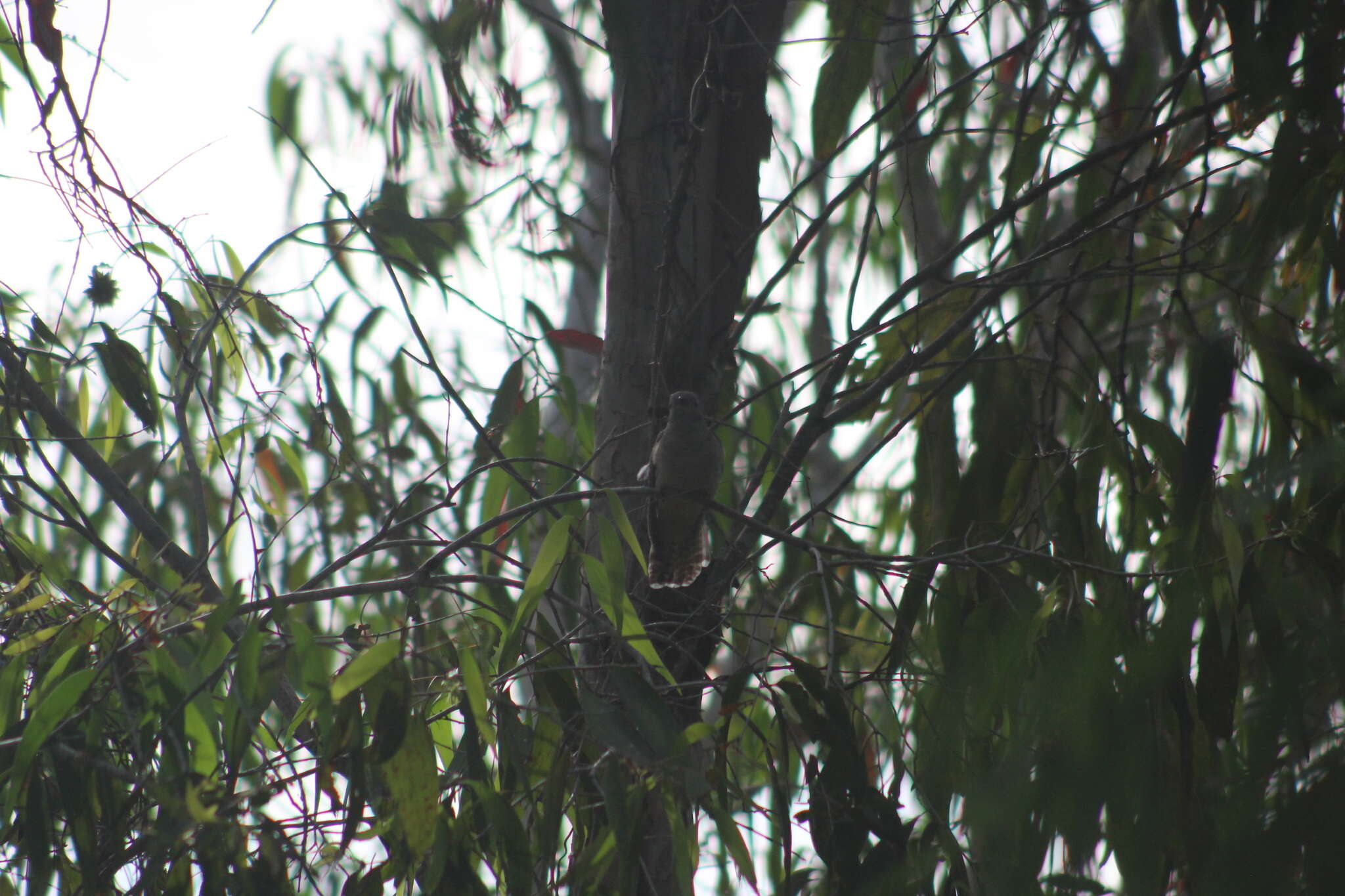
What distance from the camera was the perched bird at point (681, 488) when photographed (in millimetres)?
1849

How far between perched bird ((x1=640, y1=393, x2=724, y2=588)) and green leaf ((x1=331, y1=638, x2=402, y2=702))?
20.5 inches

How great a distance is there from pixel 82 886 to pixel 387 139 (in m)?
2.41

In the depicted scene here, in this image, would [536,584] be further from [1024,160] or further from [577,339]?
[1024,160]

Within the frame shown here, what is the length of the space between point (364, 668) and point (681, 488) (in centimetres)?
88

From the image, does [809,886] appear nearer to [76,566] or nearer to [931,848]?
[931,848]

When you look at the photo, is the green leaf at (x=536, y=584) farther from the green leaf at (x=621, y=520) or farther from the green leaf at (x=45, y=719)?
the green leaf at (x=45, y=719)

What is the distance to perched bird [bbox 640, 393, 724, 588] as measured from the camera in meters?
1.85

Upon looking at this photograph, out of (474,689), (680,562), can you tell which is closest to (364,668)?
(474,689)

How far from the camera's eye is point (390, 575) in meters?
3.50

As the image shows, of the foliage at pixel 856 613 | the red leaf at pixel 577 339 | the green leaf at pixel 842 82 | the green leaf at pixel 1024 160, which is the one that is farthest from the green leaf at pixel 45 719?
the green leaf at pixel 1024 160

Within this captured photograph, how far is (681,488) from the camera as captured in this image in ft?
6.41

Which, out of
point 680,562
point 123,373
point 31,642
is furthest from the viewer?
point 680,562

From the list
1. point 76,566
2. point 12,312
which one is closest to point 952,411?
point 12,312

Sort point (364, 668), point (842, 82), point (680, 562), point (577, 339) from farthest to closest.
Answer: point (577, 339) < point (680, 562) < point (842, 82) < point (364, 668)
